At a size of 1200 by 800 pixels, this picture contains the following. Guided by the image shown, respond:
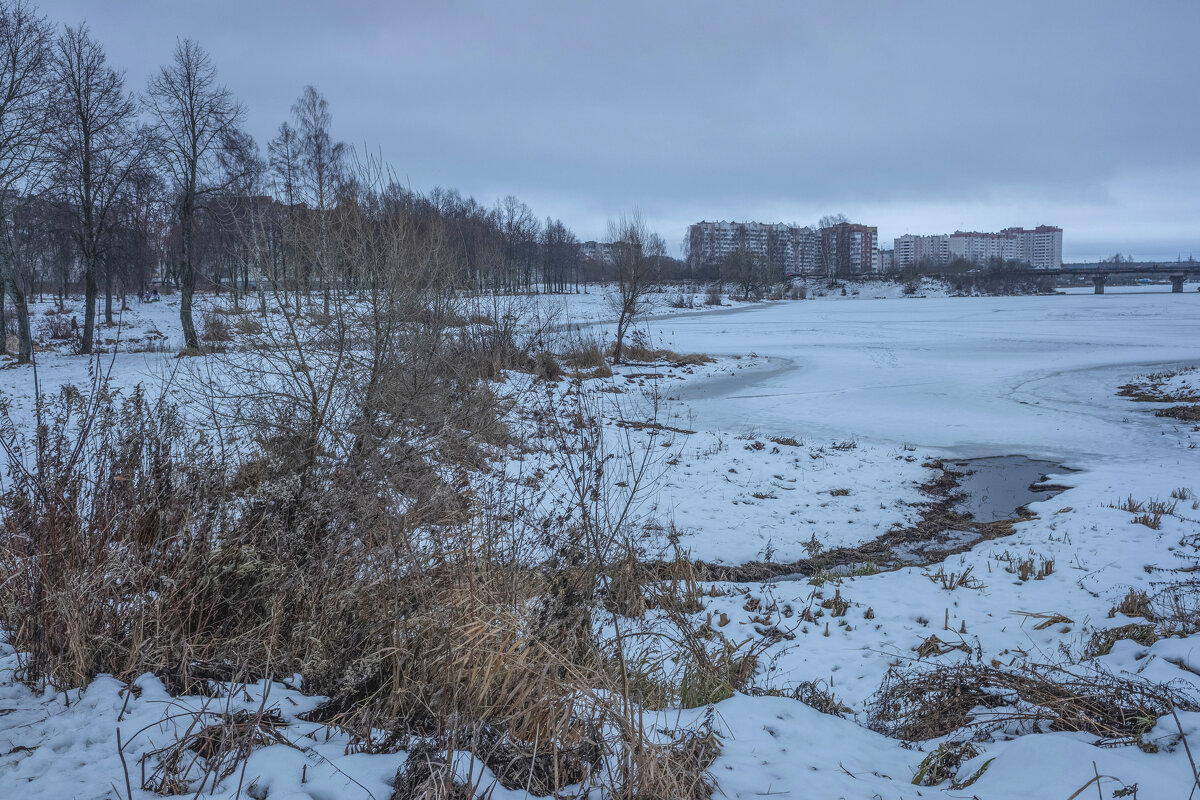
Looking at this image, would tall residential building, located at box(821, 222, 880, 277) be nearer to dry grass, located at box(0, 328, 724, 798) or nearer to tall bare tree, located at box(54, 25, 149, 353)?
tall bare tree, located at box(54, 25, 149, 353)

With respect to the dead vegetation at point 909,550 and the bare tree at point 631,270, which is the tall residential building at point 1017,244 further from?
the dead vegetation at point 909,550

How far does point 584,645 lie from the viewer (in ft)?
12.2

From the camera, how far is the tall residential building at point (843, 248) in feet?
394

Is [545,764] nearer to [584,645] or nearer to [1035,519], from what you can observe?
[584,645]

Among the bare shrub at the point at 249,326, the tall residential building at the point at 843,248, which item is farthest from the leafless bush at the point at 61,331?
the tall residential building at the point at 843,248

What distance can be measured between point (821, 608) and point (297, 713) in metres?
4.42

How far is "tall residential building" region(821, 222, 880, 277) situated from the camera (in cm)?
12006

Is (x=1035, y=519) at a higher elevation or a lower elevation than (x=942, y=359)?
lower

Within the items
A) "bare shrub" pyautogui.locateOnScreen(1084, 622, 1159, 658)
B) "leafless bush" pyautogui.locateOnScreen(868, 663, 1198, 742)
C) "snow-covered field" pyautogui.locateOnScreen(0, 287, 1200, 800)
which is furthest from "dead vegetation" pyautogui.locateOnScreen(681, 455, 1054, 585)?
"leafless bush" pyautogui.locateOnScreen(868, 663, 1198, 742)

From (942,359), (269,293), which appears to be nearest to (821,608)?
(269,293)

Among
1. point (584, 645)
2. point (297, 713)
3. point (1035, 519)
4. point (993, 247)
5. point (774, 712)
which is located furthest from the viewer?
point (993, 247)

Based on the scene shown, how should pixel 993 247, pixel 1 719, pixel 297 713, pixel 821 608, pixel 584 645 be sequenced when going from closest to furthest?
pixel 1 719 < pixel 297 713 < pixel 584 645 < pixel 821 608 < pixel 993 247

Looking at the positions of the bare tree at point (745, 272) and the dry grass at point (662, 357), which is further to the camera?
the bare tree at point (745, 272)

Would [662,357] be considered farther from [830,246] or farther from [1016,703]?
[830,246]
